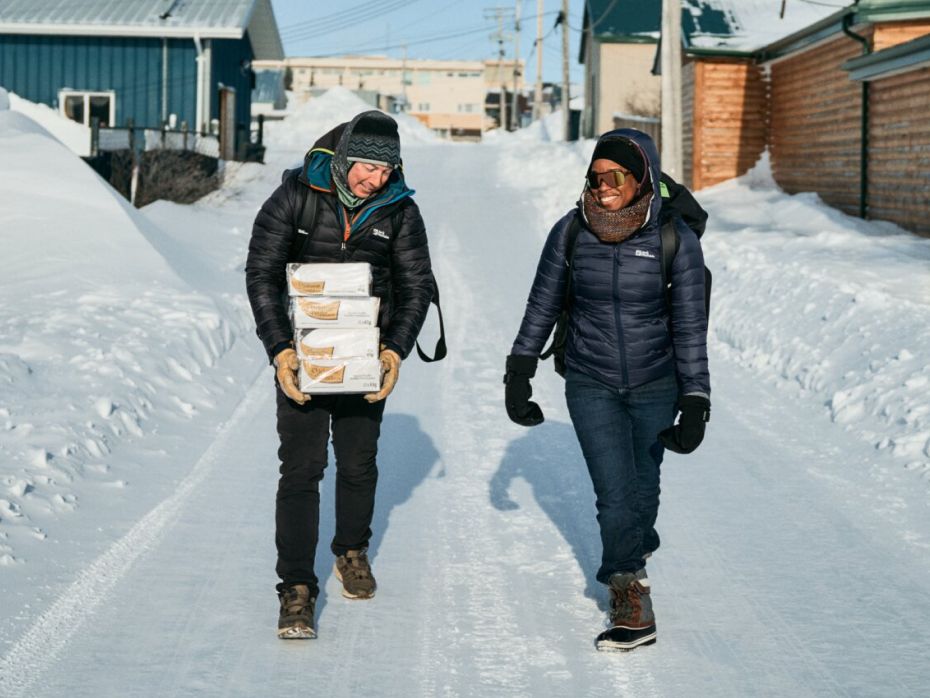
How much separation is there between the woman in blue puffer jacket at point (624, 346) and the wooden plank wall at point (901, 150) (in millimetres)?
12585

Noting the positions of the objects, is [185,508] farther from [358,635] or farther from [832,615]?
[832,615]

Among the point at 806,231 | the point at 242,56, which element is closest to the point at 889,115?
the point at 806,231

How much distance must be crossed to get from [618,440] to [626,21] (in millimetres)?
39436

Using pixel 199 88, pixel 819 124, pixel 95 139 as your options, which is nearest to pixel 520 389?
pixel 95 139

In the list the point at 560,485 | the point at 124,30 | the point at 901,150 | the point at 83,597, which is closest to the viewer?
the point at 83,597

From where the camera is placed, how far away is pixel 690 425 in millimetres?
4531

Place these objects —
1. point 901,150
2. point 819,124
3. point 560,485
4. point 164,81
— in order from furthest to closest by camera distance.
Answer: point 164,81, point 819,124, point 901,150, point 560,485

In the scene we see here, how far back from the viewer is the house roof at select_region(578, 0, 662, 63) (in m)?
41.6

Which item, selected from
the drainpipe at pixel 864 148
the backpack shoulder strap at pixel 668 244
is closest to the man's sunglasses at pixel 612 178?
the backpack shoulder strap at pixel 668 244

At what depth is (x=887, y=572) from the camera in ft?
18.0

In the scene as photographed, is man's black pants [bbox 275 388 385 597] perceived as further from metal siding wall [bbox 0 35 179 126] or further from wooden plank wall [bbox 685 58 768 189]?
metal siding wall [bbox 0 35 179 126]

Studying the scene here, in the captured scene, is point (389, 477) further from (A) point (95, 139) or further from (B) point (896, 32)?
(A) point (95, 139)

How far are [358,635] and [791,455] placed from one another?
160 inches

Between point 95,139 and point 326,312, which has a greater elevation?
point 95,139
